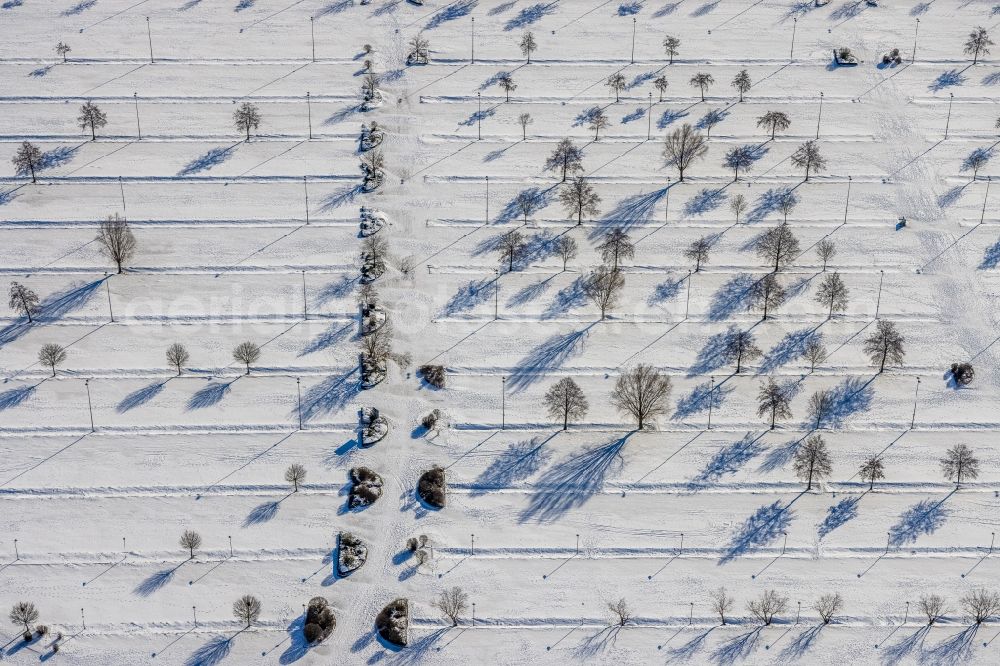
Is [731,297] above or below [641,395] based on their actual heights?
above

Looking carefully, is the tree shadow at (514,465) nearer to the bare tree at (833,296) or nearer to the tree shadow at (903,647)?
the bare tree at (833,296)

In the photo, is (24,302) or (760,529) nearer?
(760,529)

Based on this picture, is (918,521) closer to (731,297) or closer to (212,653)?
(731,297)

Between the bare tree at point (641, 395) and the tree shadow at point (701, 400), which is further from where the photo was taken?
the tree shadow at point (701, 400)

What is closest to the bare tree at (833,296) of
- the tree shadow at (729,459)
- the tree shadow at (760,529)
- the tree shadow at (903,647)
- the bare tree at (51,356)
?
the tree shadow at (729,459)

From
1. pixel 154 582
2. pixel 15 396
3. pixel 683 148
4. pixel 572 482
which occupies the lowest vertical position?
pixel 154 582

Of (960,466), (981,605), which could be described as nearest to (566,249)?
(960,466)
